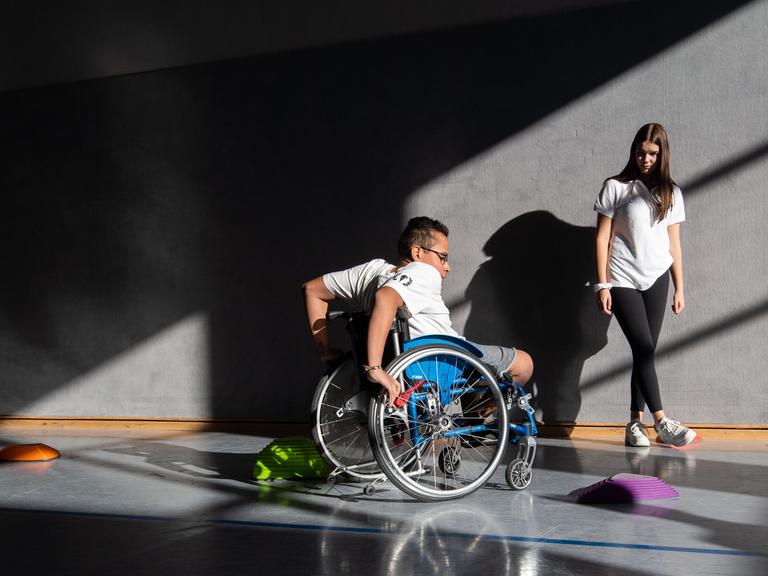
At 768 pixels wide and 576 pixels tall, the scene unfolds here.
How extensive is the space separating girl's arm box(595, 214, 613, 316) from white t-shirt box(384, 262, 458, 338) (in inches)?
40.6

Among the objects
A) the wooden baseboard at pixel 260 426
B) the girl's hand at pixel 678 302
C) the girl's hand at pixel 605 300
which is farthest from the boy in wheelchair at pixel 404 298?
the wooden baseboard at pixel 260 426

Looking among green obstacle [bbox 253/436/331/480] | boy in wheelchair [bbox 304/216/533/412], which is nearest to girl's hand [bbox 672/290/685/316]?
boy in wheelchair [bbox 304/216/533/412]

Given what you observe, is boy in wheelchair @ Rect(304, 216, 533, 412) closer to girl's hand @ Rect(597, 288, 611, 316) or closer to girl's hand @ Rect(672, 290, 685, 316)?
girl's hand @ Rect(597, 288, 611, 316)

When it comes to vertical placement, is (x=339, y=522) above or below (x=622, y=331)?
below

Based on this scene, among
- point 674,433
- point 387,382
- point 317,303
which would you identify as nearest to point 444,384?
point 387,382

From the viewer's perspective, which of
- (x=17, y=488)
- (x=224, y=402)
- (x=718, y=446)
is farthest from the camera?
(x=224, y=402)

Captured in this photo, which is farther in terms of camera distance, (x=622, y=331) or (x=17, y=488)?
(x=622, y=331)

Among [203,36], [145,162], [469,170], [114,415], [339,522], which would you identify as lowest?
[339,522]

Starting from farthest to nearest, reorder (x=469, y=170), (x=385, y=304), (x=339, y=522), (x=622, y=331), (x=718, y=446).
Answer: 1. (x=469, y=170)
2. (x=622, y=331)
3. (x=718, y=446)
4. (x=385, y=304)
5. (x=339, y=522)

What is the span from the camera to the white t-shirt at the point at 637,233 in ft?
12.0

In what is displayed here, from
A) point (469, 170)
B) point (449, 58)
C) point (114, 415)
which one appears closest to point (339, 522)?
point (469, 170)

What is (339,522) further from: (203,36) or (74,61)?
(74,61)

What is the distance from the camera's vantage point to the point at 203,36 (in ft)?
15.3

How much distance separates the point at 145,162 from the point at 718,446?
314 cm
